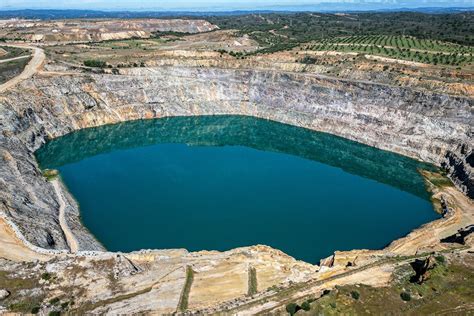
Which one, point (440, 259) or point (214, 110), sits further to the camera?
point (214, 110)

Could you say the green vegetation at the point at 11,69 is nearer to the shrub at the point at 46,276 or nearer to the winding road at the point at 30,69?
the winding road at the point at 30,69

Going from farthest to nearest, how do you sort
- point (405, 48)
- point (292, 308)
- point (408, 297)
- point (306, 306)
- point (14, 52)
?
point (405, 48) < point (14, 52) < point (408, 297) < point (292, 308) < point (306, 306)

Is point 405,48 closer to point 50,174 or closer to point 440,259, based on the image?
point 440,259

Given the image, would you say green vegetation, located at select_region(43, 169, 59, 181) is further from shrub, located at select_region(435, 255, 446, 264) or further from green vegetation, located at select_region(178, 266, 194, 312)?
shrub, located at select_region(435, 255, 446, 264)

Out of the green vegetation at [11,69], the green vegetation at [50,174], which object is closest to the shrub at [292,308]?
the green vegetation at [50,174]

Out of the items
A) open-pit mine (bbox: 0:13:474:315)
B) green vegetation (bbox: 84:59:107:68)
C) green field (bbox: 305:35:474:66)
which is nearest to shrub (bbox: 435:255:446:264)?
open-pit mine (bbox: 0:13:474:315)

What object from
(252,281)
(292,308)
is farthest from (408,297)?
(252,281)
